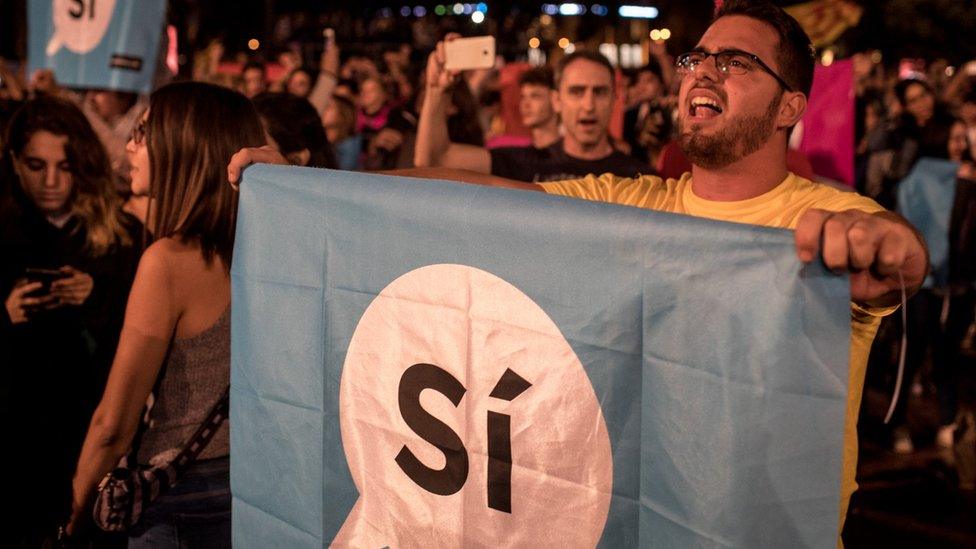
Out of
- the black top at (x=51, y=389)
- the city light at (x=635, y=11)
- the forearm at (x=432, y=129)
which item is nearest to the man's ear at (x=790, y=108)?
the forearm at (x=432, y=129)

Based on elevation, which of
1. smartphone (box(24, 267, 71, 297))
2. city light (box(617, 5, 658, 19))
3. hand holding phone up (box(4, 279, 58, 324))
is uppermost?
city light (box(617, 5, 658, 19))

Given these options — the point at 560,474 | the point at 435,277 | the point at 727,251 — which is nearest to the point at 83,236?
the point at 435,277

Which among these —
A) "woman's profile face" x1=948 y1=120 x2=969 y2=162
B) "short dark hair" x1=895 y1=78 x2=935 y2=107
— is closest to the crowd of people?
"woman's profile face" x1=948 y1=120 x2=969 y2=162

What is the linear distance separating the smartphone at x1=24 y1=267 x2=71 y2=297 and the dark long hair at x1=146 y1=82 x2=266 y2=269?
96 centimetres

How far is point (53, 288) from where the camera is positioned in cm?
345

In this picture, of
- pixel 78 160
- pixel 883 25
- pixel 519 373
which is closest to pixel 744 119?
pixel 519 373

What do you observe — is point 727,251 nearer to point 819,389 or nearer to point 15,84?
point 819,389

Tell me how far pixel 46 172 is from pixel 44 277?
580 millimetres

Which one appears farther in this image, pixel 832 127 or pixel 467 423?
pixel 832 127

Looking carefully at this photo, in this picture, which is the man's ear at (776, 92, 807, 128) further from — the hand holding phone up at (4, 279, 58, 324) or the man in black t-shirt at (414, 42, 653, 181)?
the hand holding phone up at (4, 279, 58, 324)

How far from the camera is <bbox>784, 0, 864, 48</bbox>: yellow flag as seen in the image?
23.3 ft

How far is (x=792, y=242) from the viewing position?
5.24ft

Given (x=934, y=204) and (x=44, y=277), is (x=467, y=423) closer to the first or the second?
(x=44, y=277)

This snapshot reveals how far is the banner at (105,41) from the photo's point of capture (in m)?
6.10
